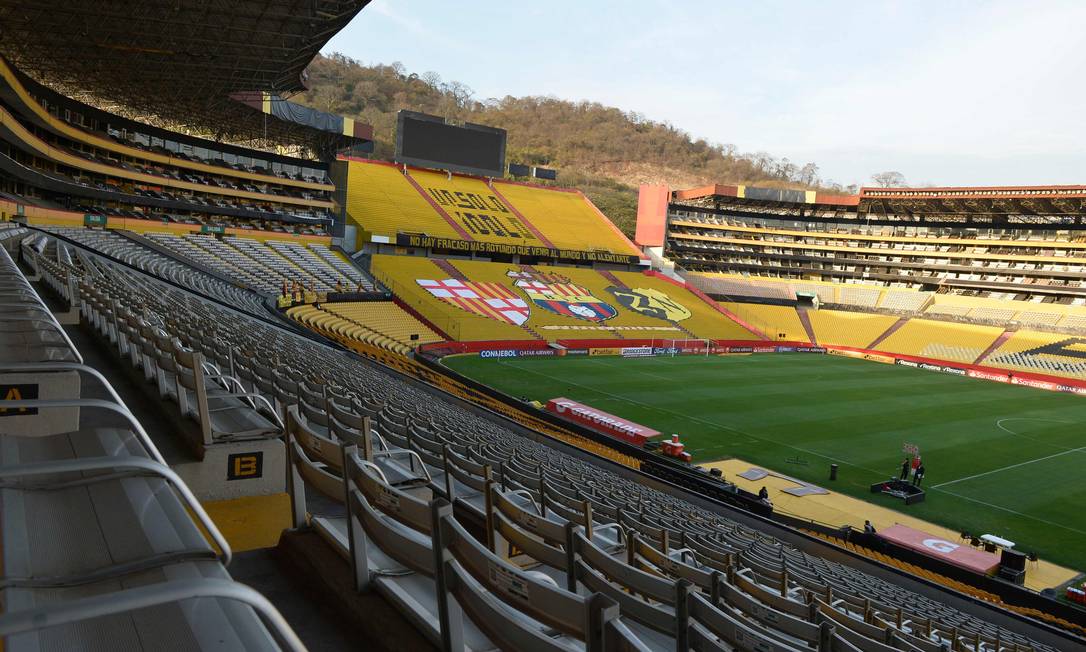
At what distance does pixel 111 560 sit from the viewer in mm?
2111

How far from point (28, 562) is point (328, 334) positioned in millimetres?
31600

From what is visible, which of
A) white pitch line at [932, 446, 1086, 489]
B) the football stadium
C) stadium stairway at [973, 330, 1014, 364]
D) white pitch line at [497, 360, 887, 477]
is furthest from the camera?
stadium stairway at [973, 330, 1014, 364]

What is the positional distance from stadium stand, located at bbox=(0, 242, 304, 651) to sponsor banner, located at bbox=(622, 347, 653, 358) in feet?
151

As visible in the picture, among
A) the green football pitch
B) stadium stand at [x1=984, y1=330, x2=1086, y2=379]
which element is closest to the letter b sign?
the green football pitch

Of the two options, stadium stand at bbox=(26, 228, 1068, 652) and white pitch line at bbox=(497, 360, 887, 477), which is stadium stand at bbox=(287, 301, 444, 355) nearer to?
white pitch line at bbox=(497, 360, 887, 477)

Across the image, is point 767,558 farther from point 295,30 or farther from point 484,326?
point 484,326

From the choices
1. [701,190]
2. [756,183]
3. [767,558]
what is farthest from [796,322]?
[756,183]

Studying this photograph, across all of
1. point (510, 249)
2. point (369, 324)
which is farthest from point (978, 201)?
point (369, 324)

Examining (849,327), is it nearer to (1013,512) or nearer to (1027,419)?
(1027,419)

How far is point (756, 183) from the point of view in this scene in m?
147

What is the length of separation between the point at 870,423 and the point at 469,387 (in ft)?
Answer: 63.3

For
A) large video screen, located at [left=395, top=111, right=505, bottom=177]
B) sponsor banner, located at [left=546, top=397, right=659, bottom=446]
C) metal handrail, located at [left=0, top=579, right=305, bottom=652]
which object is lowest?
sponsor banner, located at [left=546, top=397, right=659, bottom=446]

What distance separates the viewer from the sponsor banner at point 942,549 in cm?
1620

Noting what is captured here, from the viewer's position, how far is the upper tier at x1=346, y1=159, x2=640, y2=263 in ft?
193
